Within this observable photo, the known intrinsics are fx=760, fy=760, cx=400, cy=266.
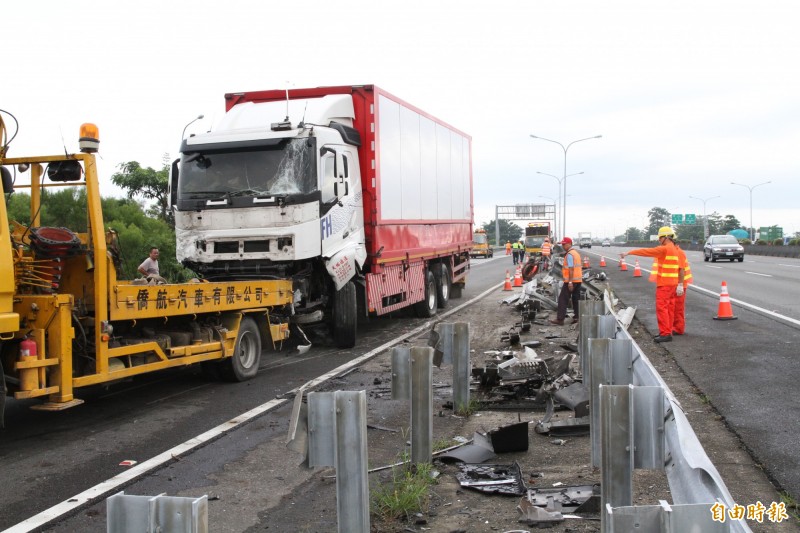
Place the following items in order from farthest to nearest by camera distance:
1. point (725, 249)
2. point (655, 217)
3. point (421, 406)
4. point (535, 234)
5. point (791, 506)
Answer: point (655, 217), point (535, 234), point (725, 249), point (421, 406), point (791, 506)

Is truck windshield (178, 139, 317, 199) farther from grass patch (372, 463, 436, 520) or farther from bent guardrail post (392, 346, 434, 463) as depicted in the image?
grass patch (372, 463, 436, 520)

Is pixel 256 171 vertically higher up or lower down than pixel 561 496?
higher up

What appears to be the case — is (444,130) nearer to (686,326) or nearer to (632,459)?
(686,326)

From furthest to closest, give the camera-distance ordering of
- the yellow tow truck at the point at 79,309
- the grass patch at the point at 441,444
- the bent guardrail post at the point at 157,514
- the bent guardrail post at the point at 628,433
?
the yellow tow truck at the point at 79,309 → the grass patch at the point at 441,444 → the bent guardrail post at the point at 628,433 → the bent guardrail post at the point at 157,514

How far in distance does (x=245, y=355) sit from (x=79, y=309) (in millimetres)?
3004

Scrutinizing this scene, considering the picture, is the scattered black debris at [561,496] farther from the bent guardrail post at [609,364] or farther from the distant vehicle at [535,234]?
the distant vehicle at [535,234]

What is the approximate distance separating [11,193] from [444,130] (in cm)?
1252

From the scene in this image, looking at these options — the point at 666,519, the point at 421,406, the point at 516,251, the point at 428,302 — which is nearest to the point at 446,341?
the point at 421,406

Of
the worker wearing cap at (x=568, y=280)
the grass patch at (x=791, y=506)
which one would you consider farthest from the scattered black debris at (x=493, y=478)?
the worker wearing cap at (x=568, y=280)

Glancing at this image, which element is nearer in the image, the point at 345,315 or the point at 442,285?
the point at 345,315

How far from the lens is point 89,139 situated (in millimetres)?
7316

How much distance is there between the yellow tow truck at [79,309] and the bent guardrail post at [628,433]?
15.9 feet

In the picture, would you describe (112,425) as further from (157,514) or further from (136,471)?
(157,514)

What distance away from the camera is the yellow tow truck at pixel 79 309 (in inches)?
252
